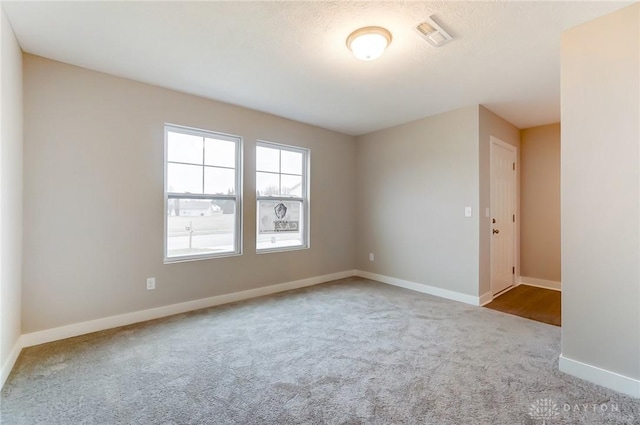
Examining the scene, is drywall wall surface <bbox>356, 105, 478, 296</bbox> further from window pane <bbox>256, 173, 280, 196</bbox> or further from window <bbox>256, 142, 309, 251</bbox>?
window pane <bbox>256, 173, 280, 196</bbox>

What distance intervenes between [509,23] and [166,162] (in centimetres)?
342

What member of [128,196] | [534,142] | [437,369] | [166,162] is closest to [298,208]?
[166,162]

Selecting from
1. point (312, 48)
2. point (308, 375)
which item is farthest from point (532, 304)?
point (312, 48)

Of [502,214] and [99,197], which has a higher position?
[99,197]

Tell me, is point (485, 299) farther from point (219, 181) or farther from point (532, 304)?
point (219, 181)

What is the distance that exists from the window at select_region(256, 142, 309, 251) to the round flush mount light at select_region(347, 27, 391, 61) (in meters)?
2.18

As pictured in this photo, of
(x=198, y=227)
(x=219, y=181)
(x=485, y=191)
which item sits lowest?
(x=198, y=227)

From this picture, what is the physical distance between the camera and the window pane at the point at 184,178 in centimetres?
335

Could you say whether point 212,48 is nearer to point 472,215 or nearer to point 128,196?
point 128,196

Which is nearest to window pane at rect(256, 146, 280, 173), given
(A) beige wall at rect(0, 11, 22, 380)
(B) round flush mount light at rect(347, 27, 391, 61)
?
(B) round flush mount light at rect(347, 27, 391, 61)

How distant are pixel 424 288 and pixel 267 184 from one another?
107 inches

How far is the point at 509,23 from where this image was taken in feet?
6.75

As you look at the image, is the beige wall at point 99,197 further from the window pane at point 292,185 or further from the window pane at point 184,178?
the window pane at point 292,185

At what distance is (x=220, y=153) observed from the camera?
12.2 feet
